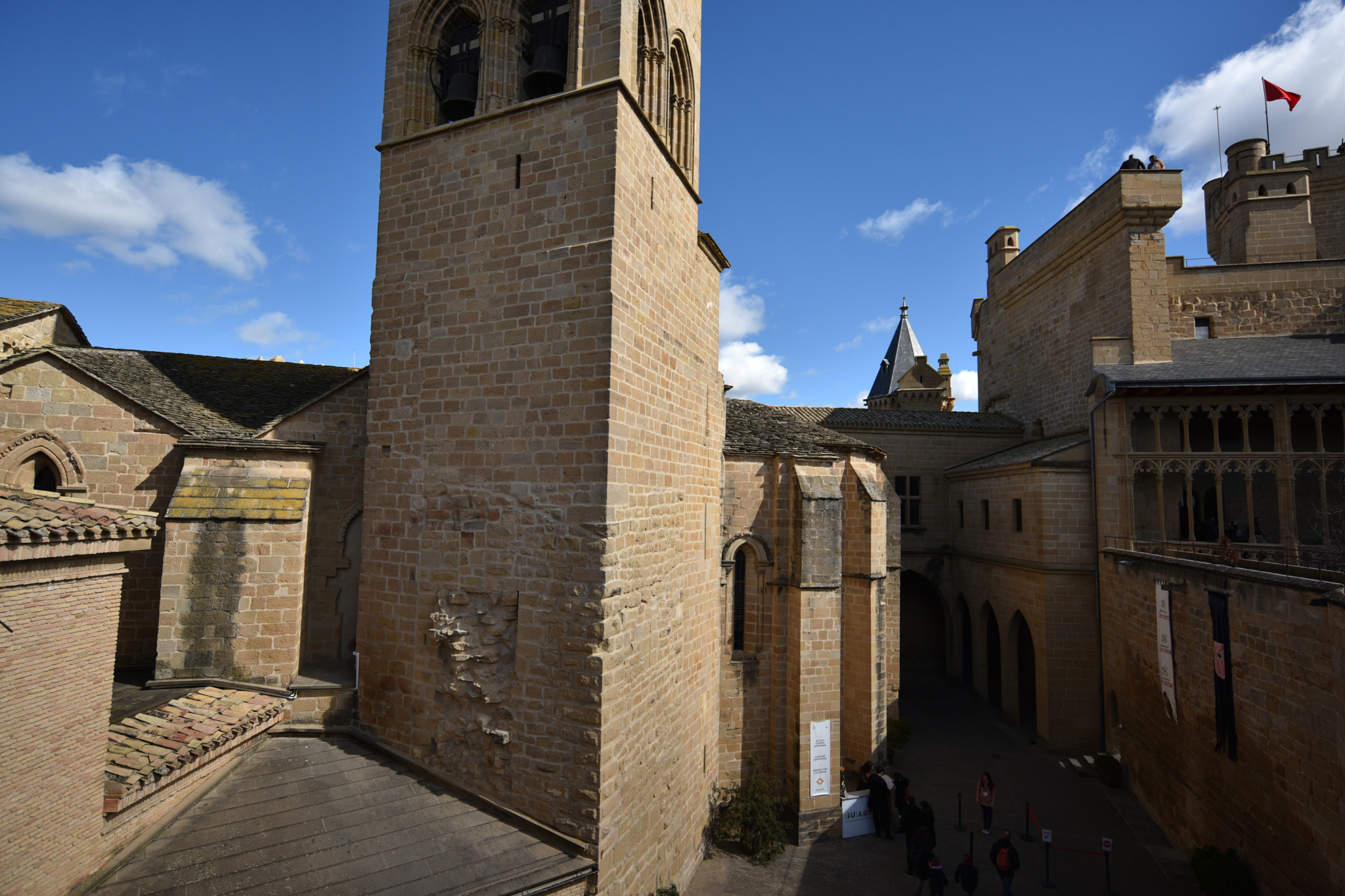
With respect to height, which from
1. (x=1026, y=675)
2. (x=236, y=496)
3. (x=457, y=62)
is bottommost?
(x=1026, y=675)

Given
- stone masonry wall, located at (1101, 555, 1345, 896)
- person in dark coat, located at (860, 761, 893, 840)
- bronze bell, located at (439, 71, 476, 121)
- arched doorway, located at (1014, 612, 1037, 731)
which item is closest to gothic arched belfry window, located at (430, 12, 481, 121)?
bronze bell, located at (439, 71, 476, 121)

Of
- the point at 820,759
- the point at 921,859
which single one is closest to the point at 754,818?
the point at 820,759

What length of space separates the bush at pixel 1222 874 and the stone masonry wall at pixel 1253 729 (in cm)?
20

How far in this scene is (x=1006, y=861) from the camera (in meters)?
9.81

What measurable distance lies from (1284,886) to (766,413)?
1141 centimetres

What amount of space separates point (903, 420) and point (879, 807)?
1376cm

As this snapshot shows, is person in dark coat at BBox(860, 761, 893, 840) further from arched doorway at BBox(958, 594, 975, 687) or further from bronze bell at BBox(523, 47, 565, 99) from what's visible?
bronze bell at BBox(523, 47, 565, 99)

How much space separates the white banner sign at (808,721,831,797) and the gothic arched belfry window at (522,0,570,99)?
11711 millimetres

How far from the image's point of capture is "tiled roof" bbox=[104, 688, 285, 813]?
243 inches

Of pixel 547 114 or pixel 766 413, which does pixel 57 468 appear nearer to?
pixel 547 114

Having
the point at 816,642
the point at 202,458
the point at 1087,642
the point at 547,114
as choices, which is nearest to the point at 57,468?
the point at 202,458

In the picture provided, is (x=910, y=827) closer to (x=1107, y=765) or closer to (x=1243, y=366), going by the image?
(x=1107, y=765)

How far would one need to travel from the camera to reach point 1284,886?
8148mm

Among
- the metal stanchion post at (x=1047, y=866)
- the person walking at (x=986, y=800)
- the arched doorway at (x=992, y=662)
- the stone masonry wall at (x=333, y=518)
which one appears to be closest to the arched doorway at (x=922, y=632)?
the arched doorway at (x=992, y=662)
